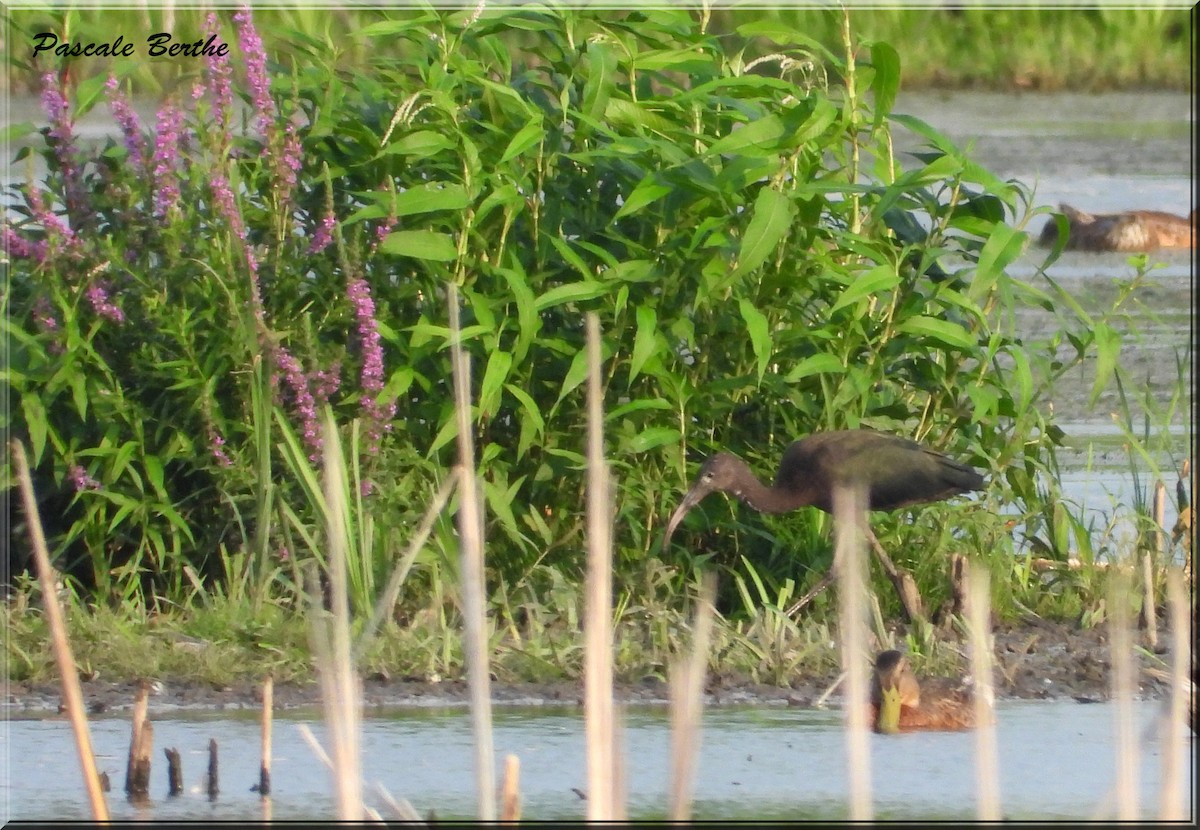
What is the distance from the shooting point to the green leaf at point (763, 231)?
454 centimetres

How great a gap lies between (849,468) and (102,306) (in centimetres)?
186

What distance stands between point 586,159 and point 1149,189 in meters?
7.33

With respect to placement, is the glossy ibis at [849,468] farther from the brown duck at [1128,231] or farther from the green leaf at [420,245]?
the brown duck at [1128,231]

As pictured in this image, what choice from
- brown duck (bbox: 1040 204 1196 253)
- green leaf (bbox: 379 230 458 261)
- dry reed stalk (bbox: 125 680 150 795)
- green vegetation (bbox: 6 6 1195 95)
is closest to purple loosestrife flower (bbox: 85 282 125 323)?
green leaf (bbox: 379 230 458 261)

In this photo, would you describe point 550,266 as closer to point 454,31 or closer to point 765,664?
point 454,31

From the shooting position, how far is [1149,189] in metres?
11.3

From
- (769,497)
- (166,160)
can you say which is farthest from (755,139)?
(166,160)

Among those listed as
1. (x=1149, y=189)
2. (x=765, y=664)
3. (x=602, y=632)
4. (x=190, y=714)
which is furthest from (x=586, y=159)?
(x=1149, y=189)

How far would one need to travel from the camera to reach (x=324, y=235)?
4816mm

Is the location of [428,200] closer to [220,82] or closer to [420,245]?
[420,245]

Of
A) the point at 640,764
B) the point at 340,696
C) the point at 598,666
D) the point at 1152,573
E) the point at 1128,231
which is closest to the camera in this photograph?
the point at 598,666

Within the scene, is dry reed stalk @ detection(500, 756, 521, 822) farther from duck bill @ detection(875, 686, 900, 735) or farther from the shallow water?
duck bill @ detection(875, 686, 900, 735)

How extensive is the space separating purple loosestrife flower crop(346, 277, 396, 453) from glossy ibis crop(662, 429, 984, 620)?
748 millimetres

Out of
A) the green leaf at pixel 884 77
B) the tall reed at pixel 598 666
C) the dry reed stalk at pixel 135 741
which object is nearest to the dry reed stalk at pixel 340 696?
the tall reed at pixel 598 666
